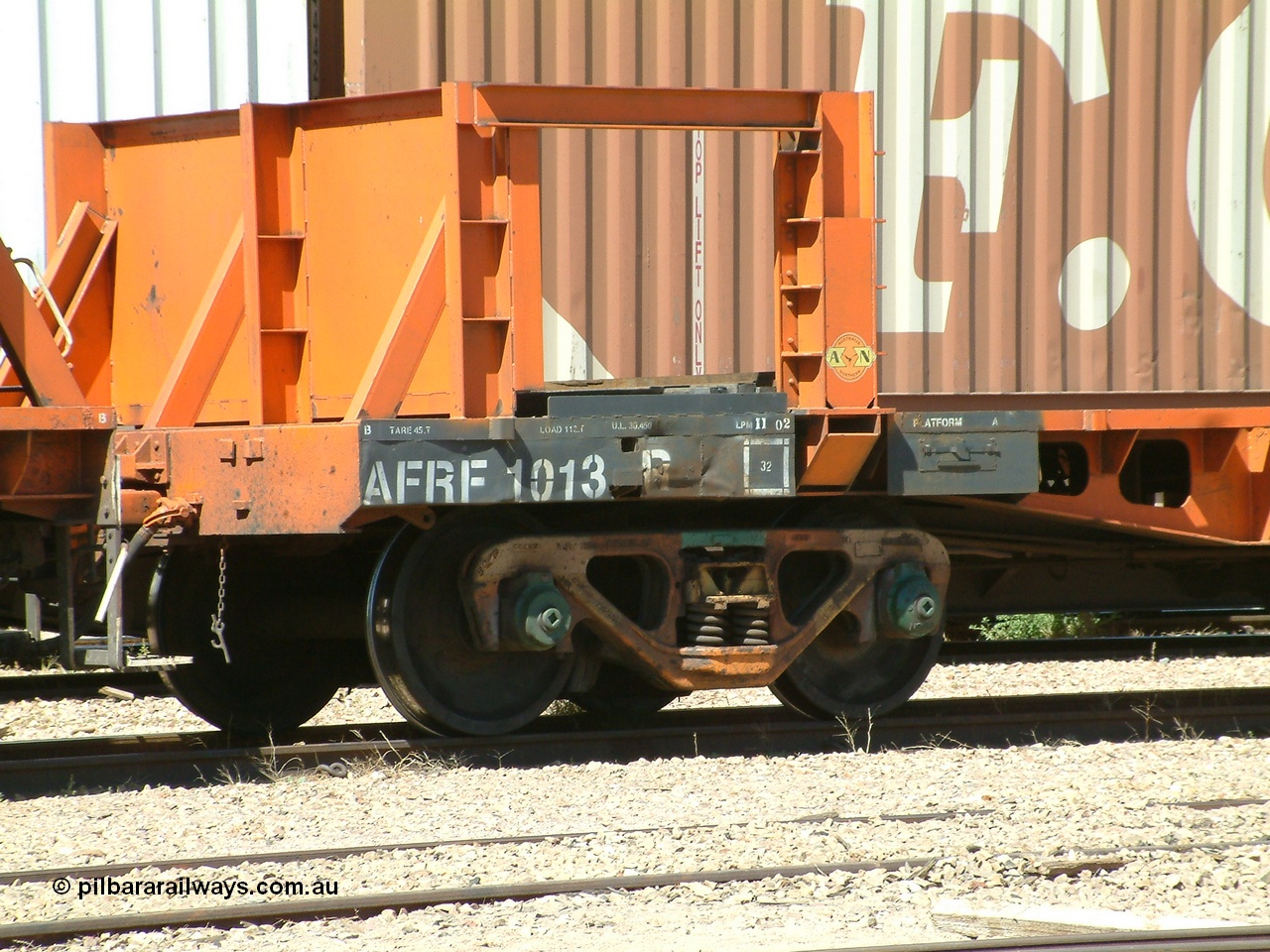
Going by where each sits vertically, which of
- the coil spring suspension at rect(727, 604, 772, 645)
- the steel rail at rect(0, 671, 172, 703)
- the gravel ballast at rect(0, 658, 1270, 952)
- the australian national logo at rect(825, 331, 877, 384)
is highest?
the australian national logo at rect(825, 331, 877, 384)

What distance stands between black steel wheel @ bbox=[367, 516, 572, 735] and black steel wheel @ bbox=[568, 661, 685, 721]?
0.53m

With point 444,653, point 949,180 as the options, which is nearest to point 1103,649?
point 949,180

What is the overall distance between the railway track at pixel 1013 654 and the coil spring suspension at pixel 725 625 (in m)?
2.83

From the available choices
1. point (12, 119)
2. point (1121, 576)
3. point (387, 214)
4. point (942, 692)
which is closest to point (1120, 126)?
point (1121, 576)

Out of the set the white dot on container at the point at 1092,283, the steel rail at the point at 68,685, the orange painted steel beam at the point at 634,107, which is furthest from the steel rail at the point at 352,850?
the white dot on container at the point at 1092,283

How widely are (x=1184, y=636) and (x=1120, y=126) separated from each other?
3321 mm

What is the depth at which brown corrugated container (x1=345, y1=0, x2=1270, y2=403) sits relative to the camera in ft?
27.0

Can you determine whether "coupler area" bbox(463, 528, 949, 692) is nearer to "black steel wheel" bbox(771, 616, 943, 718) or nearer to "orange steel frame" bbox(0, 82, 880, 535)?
"black steel wheel" bbox(771, 616, 943, 718)

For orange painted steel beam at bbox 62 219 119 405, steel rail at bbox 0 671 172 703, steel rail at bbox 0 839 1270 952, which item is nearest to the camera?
steel rail at bbox 0 839 1270 952

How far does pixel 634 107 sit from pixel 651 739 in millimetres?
2617

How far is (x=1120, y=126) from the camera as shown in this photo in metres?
8.97

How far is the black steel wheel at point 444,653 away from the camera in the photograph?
566 centimetres

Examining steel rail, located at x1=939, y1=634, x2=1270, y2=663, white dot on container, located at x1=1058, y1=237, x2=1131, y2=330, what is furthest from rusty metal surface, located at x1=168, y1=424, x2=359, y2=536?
white dot on container, located at x1=1058, y1=237, x2=1131, y2=330

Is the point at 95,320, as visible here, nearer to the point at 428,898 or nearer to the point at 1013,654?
the point at 428,898
